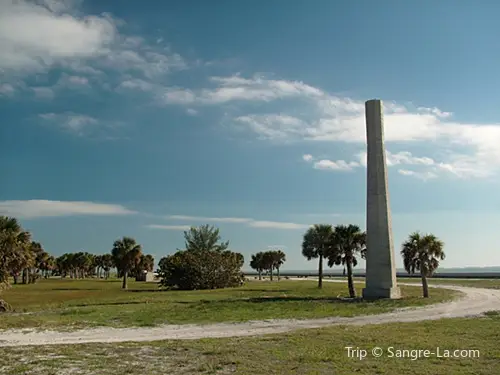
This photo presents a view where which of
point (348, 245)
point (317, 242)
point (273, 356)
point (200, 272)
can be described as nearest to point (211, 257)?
point (200, 272)

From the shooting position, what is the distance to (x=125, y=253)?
70938 mm

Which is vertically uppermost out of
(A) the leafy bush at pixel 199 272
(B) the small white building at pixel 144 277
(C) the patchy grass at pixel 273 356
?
(A) the leafy bush at pixel 199 272

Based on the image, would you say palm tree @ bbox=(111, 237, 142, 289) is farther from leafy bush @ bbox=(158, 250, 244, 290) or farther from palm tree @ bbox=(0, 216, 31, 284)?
palm tree @ bbox=(0, 216, 31, 284)

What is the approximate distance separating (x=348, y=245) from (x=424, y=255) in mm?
6838

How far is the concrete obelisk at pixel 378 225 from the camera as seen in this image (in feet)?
129

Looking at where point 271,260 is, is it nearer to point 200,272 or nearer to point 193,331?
point 200,272

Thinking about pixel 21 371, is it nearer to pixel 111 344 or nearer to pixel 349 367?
pixel 111 344

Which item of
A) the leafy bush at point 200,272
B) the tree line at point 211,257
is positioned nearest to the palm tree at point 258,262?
the tree line at point 211,257

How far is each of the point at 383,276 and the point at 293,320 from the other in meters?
16.8

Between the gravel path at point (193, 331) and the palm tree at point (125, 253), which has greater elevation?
the palm tree at point (125, 253)

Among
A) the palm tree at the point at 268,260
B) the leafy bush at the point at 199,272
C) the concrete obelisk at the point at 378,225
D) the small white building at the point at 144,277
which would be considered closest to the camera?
the concrete obelisk at the point at 378,225

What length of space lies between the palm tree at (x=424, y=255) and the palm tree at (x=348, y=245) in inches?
193

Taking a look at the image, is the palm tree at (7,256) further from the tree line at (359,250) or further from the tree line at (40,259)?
the tree line at (359,250)

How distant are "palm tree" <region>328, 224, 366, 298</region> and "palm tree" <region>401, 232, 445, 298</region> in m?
4.89
